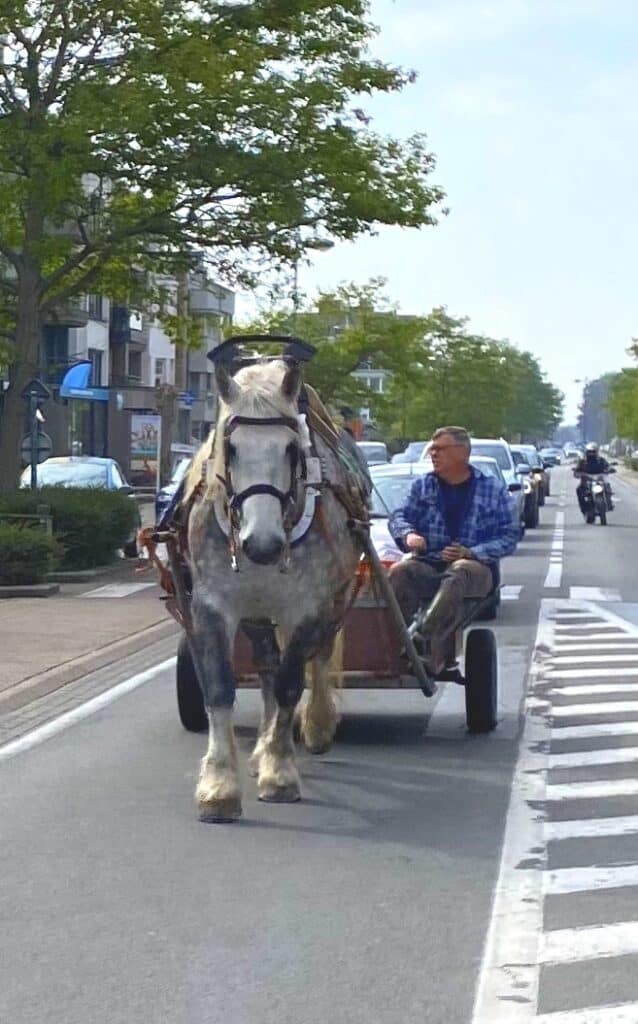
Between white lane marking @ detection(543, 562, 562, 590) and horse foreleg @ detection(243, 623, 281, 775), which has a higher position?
horse foreleg @ detection(243, 623, 281, 775)

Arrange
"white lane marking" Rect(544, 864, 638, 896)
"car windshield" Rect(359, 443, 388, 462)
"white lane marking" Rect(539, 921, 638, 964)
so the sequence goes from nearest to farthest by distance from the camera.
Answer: "white lane marking" Rect(539, 921, 638, 964), "white lane marking" Rect(544, 864, 638, 896), "car windshield" Rect(359, 443, 388, 462)

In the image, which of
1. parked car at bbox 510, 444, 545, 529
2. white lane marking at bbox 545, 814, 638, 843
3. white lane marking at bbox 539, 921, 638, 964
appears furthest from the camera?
parked car at bbox 510, 444, 545, 529

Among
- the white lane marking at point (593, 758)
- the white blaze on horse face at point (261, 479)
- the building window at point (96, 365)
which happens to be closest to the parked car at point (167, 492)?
the white blaze on horse face at point (261, 479)

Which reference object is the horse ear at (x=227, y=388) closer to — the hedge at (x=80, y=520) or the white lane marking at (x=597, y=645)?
the white lane marking at (x=597, y=645)

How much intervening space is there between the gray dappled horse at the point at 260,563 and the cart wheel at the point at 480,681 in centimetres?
173

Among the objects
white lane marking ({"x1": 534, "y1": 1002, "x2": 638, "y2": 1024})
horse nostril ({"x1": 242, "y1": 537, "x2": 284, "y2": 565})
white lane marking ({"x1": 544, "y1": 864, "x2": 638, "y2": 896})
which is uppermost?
horse nostril ({"x1": 242, "y1": 537, "x2": 284, "y2": 565})

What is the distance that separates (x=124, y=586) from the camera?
23391 mm

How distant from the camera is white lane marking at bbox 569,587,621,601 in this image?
21.4 meters

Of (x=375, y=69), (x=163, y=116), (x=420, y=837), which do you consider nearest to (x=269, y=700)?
(x=420, y=837)

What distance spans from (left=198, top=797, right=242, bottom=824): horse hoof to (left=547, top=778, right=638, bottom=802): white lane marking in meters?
1.56

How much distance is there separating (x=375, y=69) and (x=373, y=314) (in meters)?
39.0

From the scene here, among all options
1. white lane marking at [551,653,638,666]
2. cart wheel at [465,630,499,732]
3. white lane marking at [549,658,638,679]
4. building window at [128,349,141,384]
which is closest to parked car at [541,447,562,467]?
building window at [128,349,141,384]

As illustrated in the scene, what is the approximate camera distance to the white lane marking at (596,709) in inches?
465

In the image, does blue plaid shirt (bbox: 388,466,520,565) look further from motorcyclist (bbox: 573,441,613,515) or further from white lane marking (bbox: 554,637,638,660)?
motorcyclist (bbox: 573,441,613,515)
